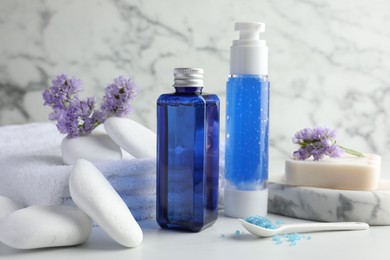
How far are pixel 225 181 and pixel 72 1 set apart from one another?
29.5 inches

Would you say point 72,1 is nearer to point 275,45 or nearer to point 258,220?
point 275,45

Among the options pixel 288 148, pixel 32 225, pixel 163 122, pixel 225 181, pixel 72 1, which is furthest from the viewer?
pixel 288 148

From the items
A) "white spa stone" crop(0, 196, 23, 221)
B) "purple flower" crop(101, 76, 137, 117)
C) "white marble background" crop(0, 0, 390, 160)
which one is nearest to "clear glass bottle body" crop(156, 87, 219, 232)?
"purple flower" crop(101, 76, 137, 117)

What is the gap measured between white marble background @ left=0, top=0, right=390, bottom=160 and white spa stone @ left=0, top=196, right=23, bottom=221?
681 millimetres

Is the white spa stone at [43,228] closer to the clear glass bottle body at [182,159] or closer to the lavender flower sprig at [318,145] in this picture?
the clear glass bottle body at [182,159]

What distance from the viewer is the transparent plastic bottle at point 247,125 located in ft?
3.11

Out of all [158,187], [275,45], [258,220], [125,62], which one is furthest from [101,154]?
[275,45]

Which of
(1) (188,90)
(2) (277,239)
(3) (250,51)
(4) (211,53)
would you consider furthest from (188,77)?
(4) (211,53)

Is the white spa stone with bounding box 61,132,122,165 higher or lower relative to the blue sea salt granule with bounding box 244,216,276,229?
higher

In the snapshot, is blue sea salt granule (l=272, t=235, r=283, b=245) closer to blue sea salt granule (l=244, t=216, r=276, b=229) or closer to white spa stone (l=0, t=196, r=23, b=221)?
blue sea salt granule (l=244, t=216, r=276, b=229)

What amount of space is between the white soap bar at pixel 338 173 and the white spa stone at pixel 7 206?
0.42m

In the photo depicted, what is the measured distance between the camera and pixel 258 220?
877 millimetres

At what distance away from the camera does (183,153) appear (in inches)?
34.2

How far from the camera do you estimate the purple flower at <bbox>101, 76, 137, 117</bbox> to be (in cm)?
96
